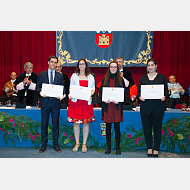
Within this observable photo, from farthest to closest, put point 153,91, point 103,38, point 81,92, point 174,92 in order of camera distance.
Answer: point 103,38 → point 174,92 → point 81,92 → point 153,91

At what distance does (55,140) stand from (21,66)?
4.42m

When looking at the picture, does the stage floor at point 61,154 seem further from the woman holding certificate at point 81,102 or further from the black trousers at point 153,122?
the woman holding certificate at point 81,102

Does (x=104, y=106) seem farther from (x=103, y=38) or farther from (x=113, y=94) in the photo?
(x=103, y=38)

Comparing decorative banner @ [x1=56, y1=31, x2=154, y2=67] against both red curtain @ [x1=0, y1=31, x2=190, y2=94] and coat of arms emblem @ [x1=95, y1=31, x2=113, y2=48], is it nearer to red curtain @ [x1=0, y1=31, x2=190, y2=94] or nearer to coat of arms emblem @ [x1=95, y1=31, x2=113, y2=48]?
coat of arms emblem @ [x1=95, y1=31, x2=113, y2=48]

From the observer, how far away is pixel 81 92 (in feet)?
10.1

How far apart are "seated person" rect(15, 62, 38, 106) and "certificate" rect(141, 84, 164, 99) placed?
2286 millimetres

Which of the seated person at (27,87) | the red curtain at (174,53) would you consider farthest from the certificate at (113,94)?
the red curtain at (174,53)

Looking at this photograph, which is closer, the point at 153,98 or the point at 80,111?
the point at 153,98

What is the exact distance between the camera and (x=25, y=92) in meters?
4.18

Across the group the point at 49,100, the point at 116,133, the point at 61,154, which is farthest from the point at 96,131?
the point at 49,100

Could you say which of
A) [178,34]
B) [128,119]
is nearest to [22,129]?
[128,119]

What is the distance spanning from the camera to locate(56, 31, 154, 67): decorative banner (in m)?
6.01

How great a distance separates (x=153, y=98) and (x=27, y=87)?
2645 mm

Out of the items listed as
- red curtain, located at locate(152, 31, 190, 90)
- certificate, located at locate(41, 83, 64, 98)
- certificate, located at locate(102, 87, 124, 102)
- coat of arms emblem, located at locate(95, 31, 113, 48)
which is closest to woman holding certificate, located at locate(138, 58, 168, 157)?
certificate, located at locate(102, 87, 124, 102)
